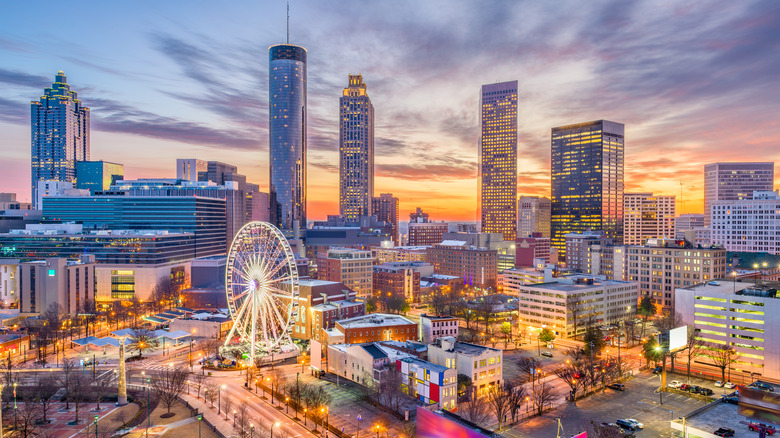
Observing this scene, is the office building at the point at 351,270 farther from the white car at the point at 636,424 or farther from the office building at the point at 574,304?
the white car at the point at 636,424

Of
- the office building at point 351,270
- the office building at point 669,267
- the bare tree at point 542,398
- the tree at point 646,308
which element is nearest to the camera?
the bare tree at point 542,398

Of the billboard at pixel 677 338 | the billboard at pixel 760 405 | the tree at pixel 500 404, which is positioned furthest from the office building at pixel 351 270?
the billboard at pixel 760 405

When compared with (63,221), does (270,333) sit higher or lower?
lower

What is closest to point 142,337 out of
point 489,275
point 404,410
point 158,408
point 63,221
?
point 158,408

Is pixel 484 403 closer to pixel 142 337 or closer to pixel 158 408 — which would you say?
pixel 158 408

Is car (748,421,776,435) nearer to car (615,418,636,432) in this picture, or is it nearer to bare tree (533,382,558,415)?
car (615,418,636,432)

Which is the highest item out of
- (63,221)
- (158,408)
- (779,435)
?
(63,221)
